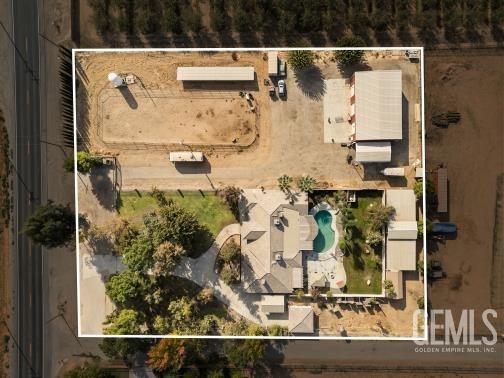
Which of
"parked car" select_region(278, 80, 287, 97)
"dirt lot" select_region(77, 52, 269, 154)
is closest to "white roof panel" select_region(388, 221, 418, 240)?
"dirt lot" select_region(77, 52, 269, 154)

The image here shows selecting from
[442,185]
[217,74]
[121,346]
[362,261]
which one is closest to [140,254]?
[121,346]

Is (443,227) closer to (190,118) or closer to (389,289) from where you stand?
(389,289)

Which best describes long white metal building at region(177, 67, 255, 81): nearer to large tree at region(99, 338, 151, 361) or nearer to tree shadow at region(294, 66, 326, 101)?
tree shadow at region(294, 66, 326, 101)

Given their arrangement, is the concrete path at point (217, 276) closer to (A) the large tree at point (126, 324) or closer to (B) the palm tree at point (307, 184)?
(A) the large tree at point (126, 324)

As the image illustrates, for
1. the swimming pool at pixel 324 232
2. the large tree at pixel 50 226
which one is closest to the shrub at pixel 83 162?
the large tree at pixel 50 226

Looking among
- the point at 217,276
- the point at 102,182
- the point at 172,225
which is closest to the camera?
the point at 172,225

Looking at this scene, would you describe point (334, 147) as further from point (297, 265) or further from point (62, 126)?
point (62, 126)
